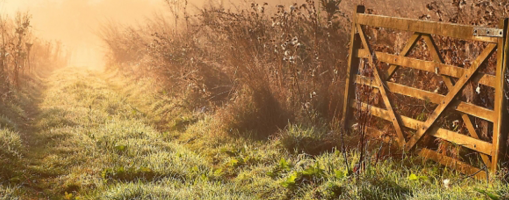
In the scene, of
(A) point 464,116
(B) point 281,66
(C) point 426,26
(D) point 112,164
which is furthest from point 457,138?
(D) point 112,164

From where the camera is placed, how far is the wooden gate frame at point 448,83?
4.34m

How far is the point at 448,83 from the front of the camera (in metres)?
4.98

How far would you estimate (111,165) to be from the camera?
19.1ft

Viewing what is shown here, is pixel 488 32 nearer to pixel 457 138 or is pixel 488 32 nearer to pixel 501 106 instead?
pixel 501 106

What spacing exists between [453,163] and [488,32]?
141 cm

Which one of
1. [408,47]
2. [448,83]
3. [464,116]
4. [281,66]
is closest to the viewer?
A: [464,116]

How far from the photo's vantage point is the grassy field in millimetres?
4543

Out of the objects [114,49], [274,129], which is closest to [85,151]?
[274,129]

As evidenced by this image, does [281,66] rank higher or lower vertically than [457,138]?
higher

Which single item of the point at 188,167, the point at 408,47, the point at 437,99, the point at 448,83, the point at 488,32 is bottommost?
the point at 188,167

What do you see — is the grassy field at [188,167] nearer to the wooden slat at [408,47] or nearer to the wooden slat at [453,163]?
the wooden slat at [453,163]

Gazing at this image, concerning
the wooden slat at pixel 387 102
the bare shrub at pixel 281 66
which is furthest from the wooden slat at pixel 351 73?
the wooden slat at pixel 387 102

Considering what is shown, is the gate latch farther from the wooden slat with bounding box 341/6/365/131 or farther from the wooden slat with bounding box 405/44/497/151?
the wooden slat with bounding box 341/6/365/131

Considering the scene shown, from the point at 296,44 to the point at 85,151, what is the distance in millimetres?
3310
